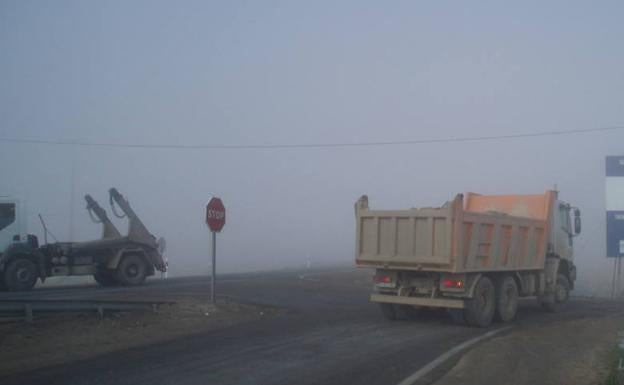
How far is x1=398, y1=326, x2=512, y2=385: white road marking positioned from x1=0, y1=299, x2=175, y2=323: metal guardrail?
24.5 feet

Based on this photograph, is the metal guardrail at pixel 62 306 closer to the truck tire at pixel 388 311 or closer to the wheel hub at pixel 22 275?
the truck tire at pixel 388 311

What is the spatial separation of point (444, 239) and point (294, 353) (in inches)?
195

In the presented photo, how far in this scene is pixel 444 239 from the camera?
51.2ft

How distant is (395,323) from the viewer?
16828mm

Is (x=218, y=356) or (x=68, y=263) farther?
(x=68, y=263)

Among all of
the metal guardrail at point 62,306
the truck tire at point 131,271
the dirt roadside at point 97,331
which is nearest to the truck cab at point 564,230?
the dirt roadside at point 97,331

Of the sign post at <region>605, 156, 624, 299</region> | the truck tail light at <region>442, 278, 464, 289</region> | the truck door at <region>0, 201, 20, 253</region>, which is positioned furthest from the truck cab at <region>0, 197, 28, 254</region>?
the sign post at <region>605, 156, 624, 299</region>

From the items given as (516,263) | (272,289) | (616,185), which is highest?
(616,185)

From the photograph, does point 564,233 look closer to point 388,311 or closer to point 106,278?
point 388,311

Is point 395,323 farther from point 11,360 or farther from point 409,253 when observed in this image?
point 11,360

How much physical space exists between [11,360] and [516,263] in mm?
11843

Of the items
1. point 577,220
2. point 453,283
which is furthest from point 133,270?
point 577,220

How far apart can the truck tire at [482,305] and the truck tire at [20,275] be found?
15007 millimetres

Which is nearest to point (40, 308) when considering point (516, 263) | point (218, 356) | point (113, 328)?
point (113, 328)
